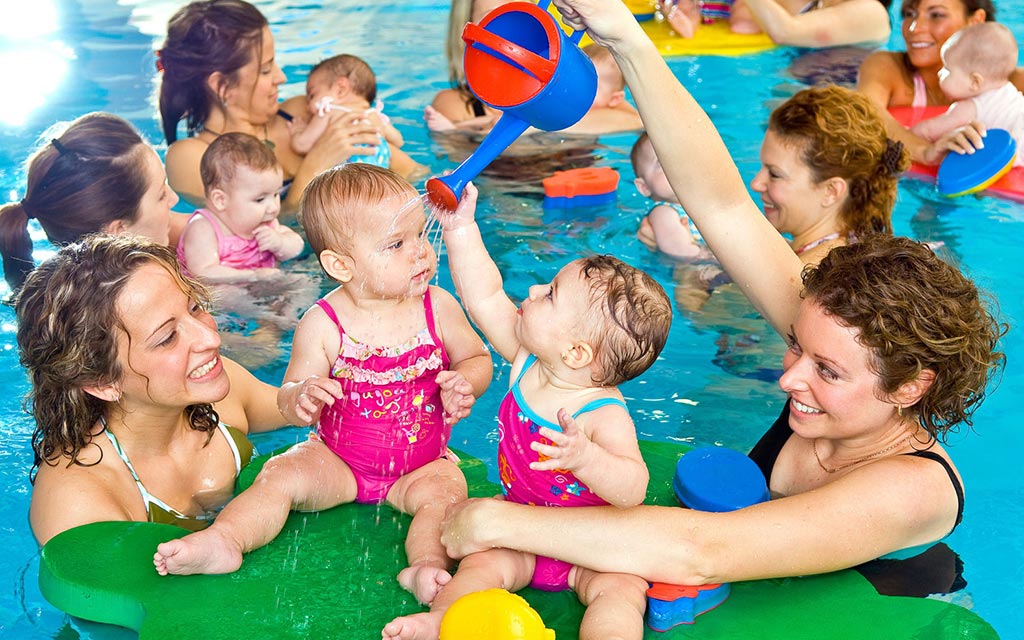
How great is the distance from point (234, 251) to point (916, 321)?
10.2 ft

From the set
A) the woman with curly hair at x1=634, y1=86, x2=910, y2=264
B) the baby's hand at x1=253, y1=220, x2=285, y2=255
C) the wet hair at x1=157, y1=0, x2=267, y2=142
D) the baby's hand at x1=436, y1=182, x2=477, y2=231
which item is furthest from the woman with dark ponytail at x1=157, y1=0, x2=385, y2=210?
the baby's hand at x1=436, y1=182, x2=477, y2=231

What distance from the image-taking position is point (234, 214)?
4.59 m

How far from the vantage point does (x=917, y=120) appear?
249 inches

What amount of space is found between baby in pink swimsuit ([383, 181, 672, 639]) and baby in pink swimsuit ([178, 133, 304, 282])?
2.07 meters

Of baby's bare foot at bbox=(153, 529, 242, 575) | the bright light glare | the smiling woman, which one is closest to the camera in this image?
baby's bare foot at bbox=(153, 529, 242, 575)

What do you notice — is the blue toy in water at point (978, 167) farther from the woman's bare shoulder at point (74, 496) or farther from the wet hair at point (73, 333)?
the woman's bare shoulder at point (74, 496)

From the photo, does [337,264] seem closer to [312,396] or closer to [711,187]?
[312,396]

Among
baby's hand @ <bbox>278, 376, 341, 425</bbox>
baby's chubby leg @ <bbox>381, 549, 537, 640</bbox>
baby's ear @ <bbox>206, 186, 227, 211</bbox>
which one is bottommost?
baby's ear @ <bbox>206, 186, 227, 211</bbox>

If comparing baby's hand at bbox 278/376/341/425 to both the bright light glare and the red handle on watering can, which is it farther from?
the bright light glare

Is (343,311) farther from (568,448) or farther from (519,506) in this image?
(568,448)

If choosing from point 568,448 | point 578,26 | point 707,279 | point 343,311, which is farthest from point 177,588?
point 707,279

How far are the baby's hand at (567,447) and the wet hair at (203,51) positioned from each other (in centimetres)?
351

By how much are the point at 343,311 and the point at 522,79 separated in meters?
0.97

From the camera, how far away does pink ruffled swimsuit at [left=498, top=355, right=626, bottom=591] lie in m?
2.61
